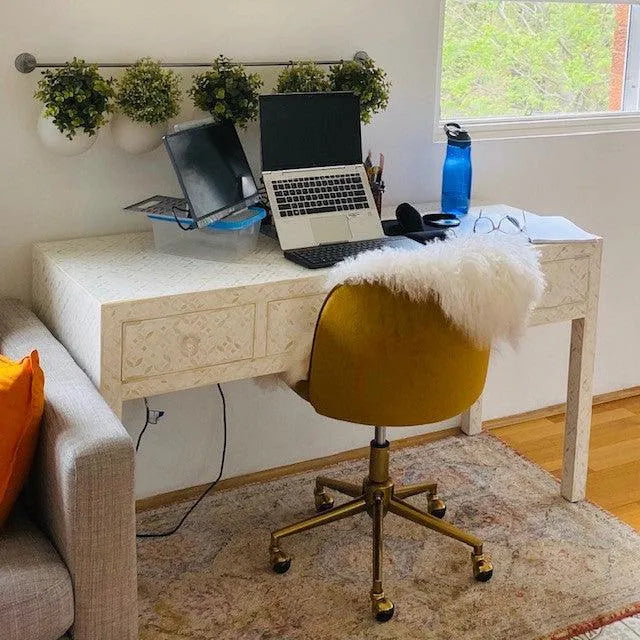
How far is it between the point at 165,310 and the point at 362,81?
909 mm

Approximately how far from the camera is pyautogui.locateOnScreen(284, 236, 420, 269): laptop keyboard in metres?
2.28

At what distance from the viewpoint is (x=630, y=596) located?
2.39 meters

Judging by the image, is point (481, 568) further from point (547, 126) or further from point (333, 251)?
point (547, 126)

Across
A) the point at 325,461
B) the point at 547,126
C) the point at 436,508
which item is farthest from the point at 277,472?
the point at 547,126

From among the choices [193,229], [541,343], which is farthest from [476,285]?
[541,343]

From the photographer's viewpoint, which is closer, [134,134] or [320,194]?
[134,134]

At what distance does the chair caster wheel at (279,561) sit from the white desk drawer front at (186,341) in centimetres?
54

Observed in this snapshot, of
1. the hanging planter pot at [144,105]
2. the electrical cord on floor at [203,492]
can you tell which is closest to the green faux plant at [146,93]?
the hanging planter pot at [144,105]

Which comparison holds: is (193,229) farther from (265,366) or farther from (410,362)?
(410,362)

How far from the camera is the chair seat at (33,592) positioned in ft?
5.35

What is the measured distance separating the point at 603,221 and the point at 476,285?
1432 mm

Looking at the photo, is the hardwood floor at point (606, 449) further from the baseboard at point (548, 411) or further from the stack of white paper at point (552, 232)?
the stack of white paper at point (552, 232)

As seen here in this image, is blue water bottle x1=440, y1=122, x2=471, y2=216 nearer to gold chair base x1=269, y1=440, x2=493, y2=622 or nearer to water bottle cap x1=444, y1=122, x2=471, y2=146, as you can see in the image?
water bottle cap x1=444, y1=122, x2=471, y2=146

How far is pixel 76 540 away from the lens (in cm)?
170
